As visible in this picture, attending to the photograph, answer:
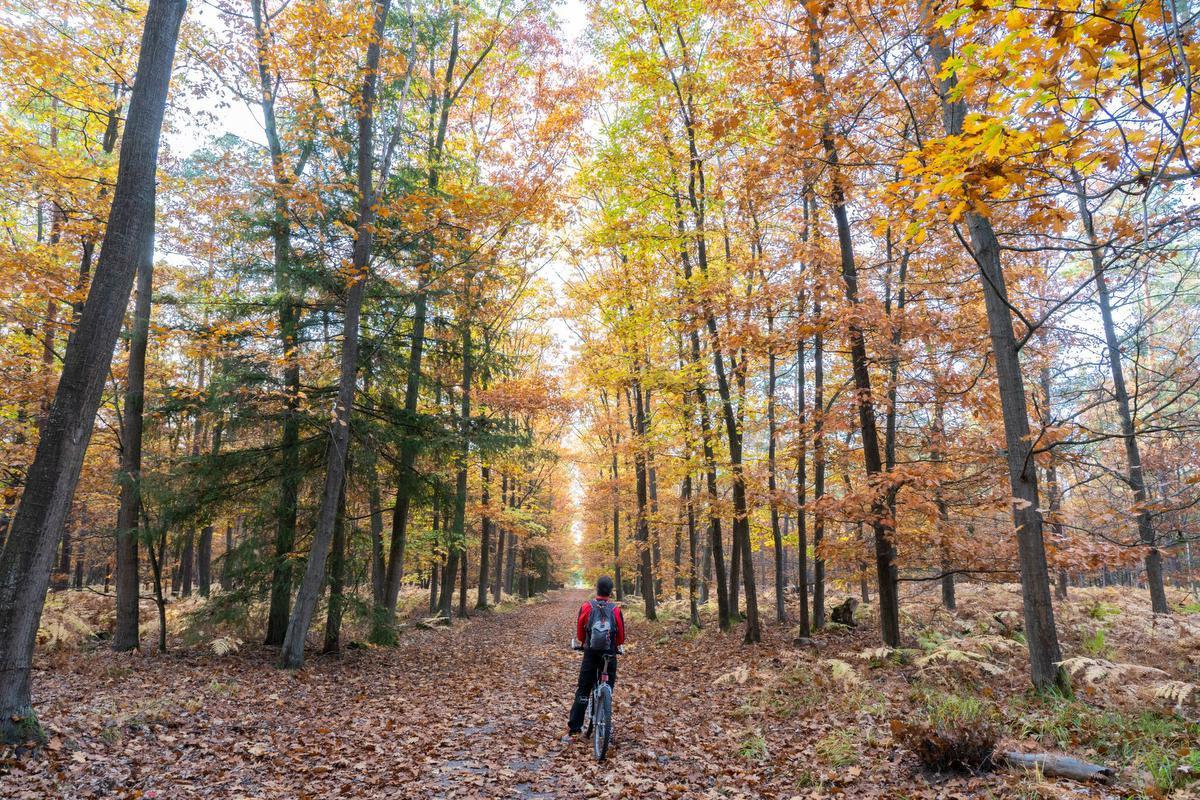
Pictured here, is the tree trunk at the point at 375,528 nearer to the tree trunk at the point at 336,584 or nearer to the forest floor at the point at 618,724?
the tree trunk at the point at 336,584

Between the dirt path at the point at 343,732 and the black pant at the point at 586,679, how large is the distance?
1.17 ft

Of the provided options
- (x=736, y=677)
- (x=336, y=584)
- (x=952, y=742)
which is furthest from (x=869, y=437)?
(x=336, y=584)

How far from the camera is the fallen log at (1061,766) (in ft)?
15.5

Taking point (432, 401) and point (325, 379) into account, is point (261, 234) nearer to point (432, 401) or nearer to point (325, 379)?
point (325, 379)

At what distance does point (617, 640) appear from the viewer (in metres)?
7.41

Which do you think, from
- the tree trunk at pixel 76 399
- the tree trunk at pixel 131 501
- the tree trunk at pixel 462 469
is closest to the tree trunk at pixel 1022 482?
the tree trunk at pixel 76 399

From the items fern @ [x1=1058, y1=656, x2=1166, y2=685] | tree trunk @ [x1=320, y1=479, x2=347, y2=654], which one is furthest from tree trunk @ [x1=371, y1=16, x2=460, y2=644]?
fern @ [x1=1058, y1=656, x2=1166, y2=685]

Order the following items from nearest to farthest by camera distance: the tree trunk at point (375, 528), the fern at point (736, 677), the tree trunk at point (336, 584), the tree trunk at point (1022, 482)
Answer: the tree trunk at point (1022, 482)
the fern at point (736, 677)
the tree trunk at point (336, 584)
the tree trunk at point (375, 528)

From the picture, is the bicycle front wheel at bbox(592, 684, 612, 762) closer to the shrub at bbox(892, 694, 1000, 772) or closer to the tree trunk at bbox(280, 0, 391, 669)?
the shrub at bbox(892, 694, 1000, 772)

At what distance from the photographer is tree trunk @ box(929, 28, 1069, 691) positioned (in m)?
7.05

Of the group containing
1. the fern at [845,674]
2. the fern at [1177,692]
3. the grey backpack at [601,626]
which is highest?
the grey backpack at [601,626]

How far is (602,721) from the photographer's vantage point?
22.2 feet

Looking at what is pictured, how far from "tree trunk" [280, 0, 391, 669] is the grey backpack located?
626 cm

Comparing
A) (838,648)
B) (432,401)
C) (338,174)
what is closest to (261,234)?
(338,174)
